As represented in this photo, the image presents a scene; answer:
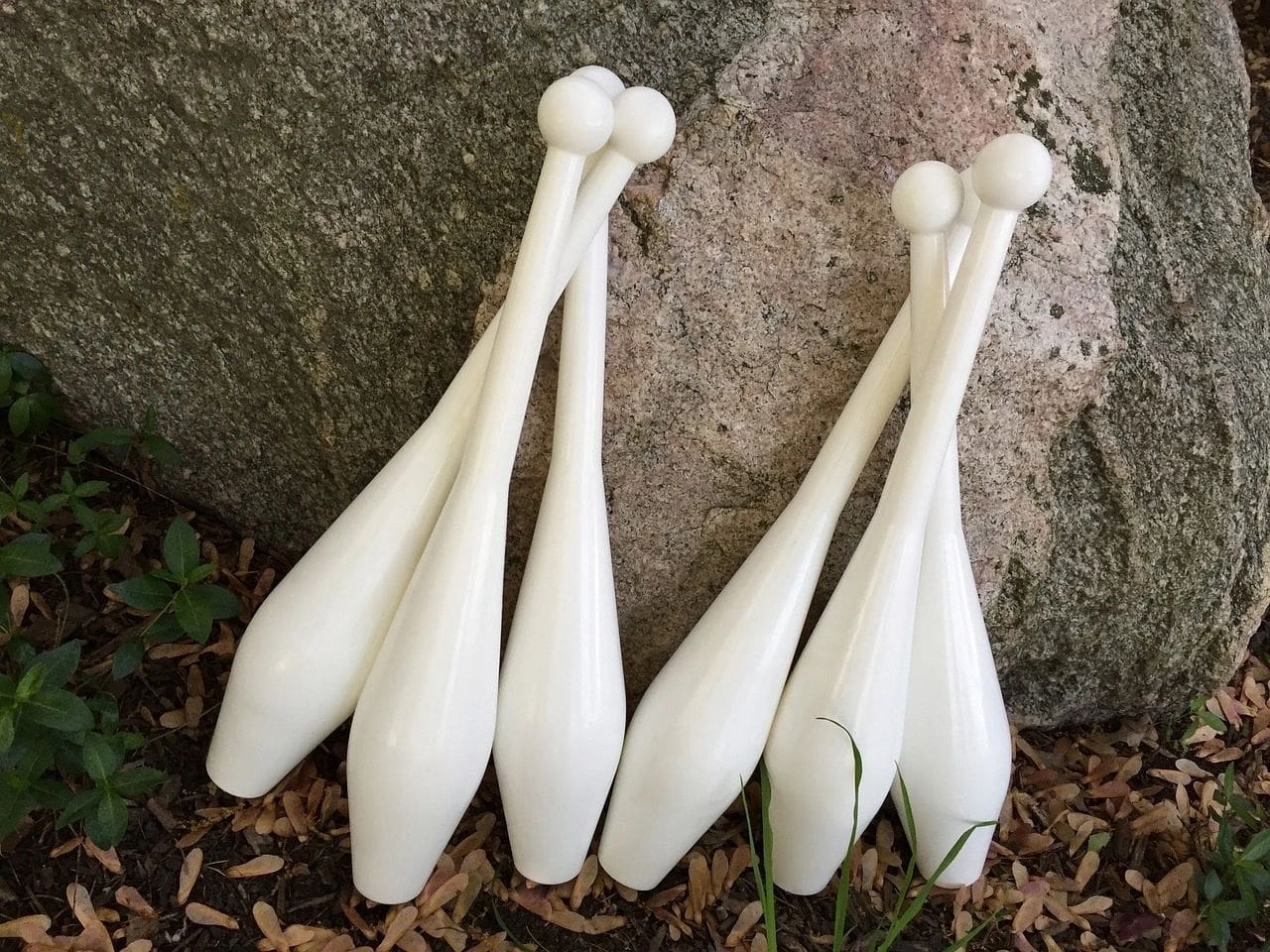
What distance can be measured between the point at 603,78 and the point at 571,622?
0.46m

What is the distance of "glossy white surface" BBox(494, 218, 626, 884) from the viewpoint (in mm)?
900

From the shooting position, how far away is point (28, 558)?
949 mm

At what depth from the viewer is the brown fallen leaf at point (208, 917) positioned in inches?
37.8

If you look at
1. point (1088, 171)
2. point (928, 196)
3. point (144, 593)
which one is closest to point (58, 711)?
point (144, 593)

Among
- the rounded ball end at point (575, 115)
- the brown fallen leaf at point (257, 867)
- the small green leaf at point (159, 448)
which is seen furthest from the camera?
the small green leaf at point (159, 448)

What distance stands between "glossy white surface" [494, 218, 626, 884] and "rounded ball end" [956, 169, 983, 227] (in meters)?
0.30

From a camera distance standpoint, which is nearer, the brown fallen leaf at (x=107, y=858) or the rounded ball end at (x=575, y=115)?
the rounded ball end at (x=575, y=115)

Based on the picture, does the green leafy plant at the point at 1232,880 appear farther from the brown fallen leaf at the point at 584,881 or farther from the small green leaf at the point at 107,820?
the small green leaf at the point at 107,820

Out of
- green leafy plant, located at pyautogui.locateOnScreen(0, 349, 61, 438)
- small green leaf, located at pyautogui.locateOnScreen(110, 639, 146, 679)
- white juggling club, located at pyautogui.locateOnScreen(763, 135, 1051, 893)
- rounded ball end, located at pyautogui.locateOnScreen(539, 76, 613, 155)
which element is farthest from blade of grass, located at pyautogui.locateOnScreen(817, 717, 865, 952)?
green leafy plant, located at pyautogui.locateOnScreen(0, 349, 61, 438)

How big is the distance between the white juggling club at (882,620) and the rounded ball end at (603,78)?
0.30 m

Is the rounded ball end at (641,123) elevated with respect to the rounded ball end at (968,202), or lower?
elevated

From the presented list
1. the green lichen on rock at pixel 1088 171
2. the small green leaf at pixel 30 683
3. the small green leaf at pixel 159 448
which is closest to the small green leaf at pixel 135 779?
the small green leaf at pixel 30 683

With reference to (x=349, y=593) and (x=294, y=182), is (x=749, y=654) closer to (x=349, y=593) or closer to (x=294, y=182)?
(x=349, y=593)

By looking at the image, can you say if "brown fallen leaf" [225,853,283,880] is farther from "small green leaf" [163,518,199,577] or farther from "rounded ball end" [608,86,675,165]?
"rounded ball end" [608,86,675,165]
